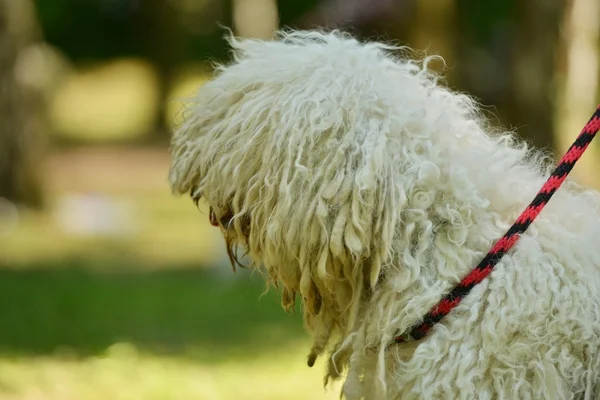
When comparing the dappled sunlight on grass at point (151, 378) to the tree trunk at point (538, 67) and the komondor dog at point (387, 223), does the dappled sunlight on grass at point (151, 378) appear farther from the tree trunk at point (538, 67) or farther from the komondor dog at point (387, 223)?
the tree trunk at point (538, 67)

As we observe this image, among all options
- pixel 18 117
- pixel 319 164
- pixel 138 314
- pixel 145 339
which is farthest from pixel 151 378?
pixel 18 117

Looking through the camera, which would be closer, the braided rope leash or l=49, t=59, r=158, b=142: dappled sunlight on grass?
the braided rope leash

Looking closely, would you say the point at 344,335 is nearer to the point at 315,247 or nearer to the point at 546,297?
the point at 315,247

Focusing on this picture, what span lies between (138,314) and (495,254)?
5111 millimetres

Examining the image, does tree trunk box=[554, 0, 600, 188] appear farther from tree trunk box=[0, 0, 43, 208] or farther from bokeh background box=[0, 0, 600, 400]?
tree trunk box=[0, 0, 43, 208]

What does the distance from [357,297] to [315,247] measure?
22cm

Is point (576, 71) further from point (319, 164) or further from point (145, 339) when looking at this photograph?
point (319, 164)

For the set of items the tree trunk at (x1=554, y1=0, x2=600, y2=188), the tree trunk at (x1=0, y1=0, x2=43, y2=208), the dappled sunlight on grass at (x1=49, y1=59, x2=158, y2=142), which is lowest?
the dappled sunlight on grass at (x1=49, y1=59, x2=158, y2=142)

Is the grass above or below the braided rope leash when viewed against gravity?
below

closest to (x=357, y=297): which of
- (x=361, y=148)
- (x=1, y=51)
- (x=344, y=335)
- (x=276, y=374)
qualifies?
(x=344, y=335)

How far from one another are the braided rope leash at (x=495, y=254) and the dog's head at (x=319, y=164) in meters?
0.15

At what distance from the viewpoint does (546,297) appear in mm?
2801

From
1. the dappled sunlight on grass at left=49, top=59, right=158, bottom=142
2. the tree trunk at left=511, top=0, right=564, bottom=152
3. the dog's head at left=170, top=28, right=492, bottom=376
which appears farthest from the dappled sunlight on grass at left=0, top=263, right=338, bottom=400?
the dappled sunlight on grass at left=49, top=59, right=158, bottom=142

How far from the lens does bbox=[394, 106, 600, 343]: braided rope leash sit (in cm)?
283
